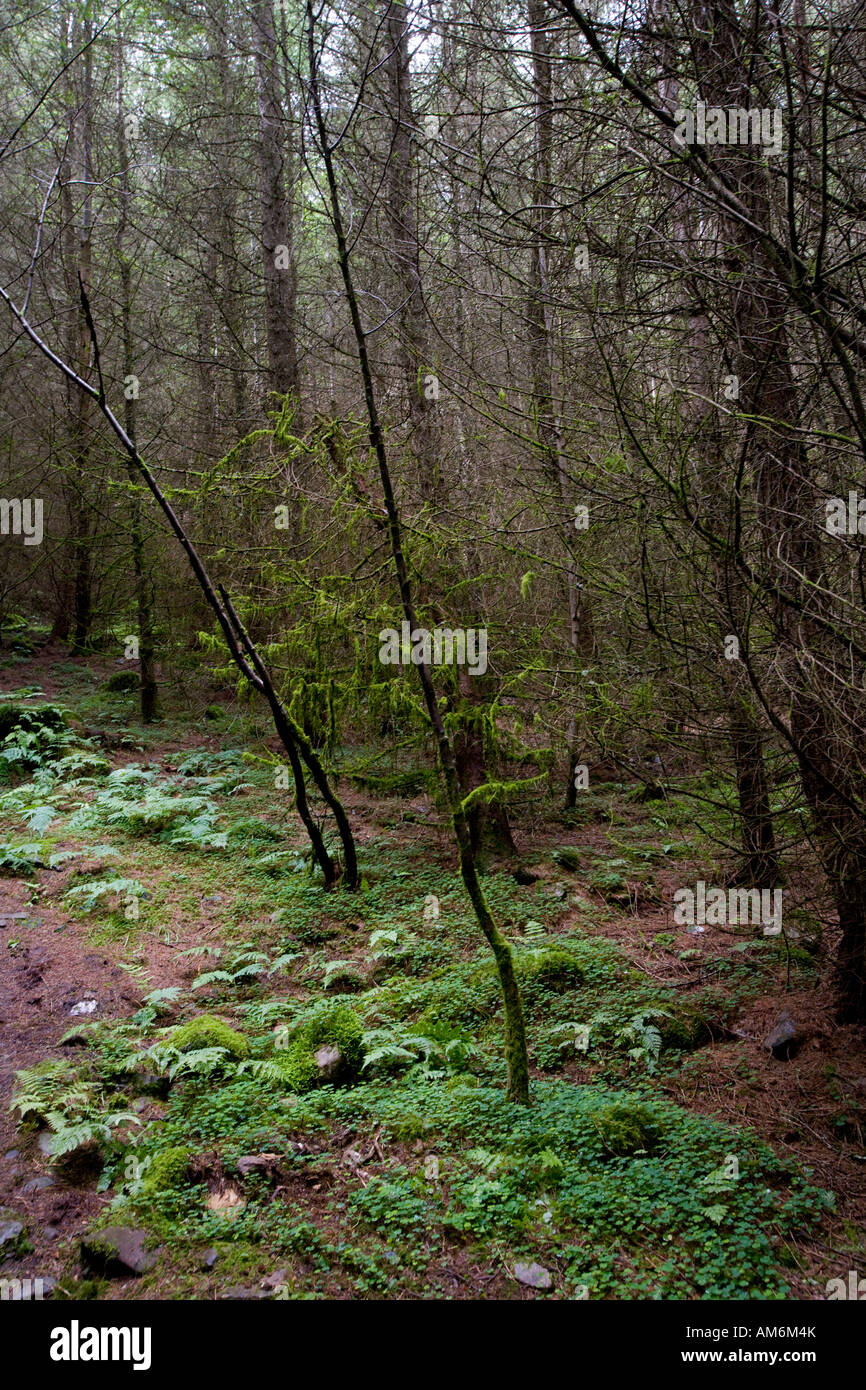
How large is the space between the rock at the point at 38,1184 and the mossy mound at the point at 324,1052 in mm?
1335

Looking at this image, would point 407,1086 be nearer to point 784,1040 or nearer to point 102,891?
point 784,1040

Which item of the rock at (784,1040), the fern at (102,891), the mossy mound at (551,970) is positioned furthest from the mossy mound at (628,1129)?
the fern at (102,891)

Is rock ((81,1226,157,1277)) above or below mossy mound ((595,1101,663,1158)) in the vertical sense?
below

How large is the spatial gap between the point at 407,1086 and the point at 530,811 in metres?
5.25

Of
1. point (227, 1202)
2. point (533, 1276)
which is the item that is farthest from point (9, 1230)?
point (533, 1276)

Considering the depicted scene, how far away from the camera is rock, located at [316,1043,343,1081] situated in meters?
4.94

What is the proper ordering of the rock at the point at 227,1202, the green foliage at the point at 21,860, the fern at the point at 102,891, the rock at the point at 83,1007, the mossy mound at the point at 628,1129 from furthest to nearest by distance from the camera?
the green foliage at the point at 21,860 < the fern at the point at 102,891 < the rock at the point at 83,1007 < the mossy mound at the point at 628,1129 < the rock at the point at 227,1202

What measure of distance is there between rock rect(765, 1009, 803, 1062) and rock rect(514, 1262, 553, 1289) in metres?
2.07

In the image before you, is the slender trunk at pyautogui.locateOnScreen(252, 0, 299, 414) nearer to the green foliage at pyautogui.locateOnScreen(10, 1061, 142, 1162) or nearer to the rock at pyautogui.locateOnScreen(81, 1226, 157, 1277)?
the green foliage at pyautogui.locateOnScreen(10, 1061, 142, 1162)

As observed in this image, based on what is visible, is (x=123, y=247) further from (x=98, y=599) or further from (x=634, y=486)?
(x=634, y=486)

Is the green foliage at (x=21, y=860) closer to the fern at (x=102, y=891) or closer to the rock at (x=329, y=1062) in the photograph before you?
the fern at (x=102, y=891)

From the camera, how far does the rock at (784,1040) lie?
477 centimetres

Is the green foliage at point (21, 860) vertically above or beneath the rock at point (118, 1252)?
above

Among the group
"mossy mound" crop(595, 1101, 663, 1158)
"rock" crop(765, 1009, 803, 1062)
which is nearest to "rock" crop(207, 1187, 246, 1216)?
"mossy mound" crop(595, 1101, 663, 1158)
